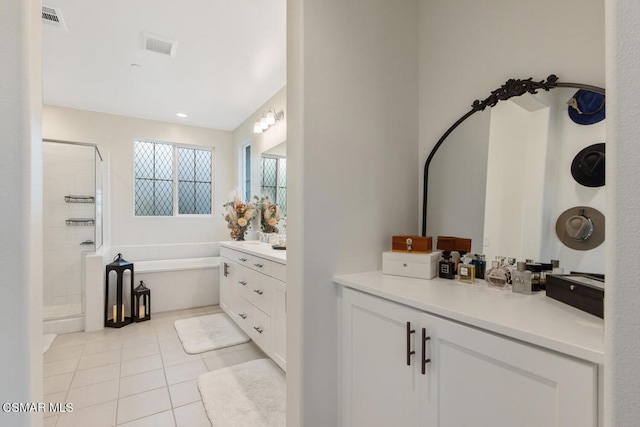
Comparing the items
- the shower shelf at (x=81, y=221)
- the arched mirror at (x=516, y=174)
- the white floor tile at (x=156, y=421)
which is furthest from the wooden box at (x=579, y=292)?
the shower shelf at (x=81, y=221)

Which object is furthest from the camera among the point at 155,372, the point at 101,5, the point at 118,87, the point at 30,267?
the point at 118,87

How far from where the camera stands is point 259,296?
2422 mm

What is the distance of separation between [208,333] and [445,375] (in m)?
2.72

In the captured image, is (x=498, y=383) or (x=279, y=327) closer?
(x=498, y=383)

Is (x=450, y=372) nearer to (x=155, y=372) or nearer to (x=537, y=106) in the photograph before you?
(x=537, y=106)

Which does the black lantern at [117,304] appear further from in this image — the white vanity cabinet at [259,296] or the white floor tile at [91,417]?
the white floor tile at [91,417]

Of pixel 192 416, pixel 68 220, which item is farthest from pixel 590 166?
pixel 68 220

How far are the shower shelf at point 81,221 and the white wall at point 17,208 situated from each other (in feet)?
11.2

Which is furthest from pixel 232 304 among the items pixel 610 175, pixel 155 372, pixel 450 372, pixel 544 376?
pixel 610 175

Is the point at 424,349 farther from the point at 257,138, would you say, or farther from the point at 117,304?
the point at 257,138

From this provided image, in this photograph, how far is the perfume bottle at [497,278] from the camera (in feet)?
3.84

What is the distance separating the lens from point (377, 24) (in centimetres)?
149

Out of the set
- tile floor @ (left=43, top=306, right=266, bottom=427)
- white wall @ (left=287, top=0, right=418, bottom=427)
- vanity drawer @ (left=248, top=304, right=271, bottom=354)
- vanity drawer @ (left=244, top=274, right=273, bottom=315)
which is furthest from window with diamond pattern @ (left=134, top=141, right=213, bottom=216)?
white wall @ (left=287, top=0, right=418, bottom=427)

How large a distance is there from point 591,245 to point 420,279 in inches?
24.0
